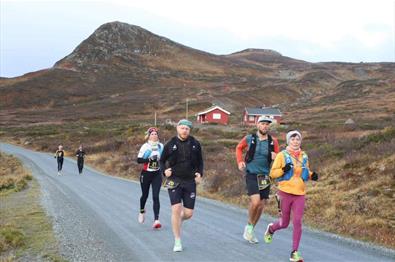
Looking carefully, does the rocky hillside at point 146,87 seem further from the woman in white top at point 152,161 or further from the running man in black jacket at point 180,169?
the running man in black jacket at point 180,169

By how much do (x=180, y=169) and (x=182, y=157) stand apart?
19cm

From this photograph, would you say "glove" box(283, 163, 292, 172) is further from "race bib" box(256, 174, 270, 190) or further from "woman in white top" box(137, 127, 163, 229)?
"woman in white top" box(137, 127, 163, 229)

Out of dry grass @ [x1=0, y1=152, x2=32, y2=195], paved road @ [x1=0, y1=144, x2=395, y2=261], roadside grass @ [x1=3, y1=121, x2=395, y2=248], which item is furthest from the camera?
dry grass @ [x1=0, y1=152, x2=32, y2=195]

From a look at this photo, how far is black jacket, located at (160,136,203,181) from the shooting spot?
836 centimetres

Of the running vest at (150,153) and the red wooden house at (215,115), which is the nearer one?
the running vest at (150,153)

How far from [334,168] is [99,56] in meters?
175

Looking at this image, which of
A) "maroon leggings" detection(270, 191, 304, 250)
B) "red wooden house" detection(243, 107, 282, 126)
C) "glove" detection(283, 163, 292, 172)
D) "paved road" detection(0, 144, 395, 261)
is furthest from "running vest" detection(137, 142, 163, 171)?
"red wooden house" detection(243, 107, 282, 126)

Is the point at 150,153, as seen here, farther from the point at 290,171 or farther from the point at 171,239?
the point at 290,171

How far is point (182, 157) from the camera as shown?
8344 millimetres

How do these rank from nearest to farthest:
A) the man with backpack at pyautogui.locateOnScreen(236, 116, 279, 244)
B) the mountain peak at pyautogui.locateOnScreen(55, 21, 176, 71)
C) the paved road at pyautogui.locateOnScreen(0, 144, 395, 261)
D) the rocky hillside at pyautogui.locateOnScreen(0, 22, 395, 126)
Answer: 1. the paved road at pyautogui.locateOnScreen(0, 144, 395, 261)
2. the man with backpack at pyautogui.locateOnScreen(236, 116, 279, 244)
3. the rocky hillside at pyautogui.locateOnScreen(0, 22, 395, 126)
4. the mountain peak at pyautogui.locateOnScreen(55, 21, 176, 71)

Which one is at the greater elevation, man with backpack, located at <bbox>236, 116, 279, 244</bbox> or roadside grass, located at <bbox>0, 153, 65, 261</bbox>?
man with backpack, located at <bbox>236, 116, 279, 244</bbox>

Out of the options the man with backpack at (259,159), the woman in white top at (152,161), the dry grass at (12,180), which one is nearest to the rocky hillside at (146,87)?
the dry grass at (12,180)

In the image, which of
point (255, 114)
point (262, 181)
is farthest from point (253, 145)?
point (255, 114)

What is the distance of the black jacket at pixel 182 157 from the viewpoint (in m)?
8.36
